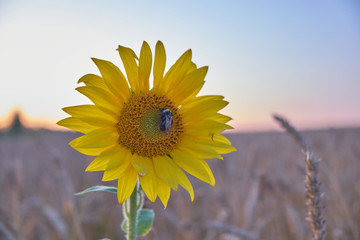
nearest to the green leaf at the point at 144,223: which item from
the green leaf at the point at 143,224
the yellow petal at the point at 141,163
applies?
the green leaf at the point at 143,224

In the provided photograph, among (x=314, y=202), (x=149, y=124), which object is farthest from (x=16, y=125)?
(x=314, y=202)

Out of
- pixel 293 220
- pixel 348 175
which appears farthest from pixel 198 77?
pixel 348 175

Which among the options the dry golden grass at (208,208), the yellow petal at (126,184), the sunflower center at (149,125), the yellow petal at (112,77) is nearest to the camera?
the yellow petal at (126,184)

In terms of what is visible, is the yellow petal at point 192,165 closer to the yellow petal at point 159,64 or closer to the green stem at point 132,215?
the green stem at point 132,215

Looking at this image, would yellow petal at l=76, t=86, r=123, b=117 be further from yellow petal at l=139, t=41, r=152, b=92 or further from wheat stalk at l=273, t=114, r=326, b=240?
wheat stalk at l=273, t=114, r=326, b=240

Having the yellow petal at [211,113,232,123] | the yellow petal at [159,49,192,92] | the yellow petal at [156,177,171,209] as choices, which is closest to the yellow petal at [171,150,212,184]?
the yellow petal at [156,177,171,209]

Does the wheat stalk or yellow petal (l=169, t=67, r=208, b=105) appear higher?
yellow petal (l=169, t=67, r=208, b=105)
